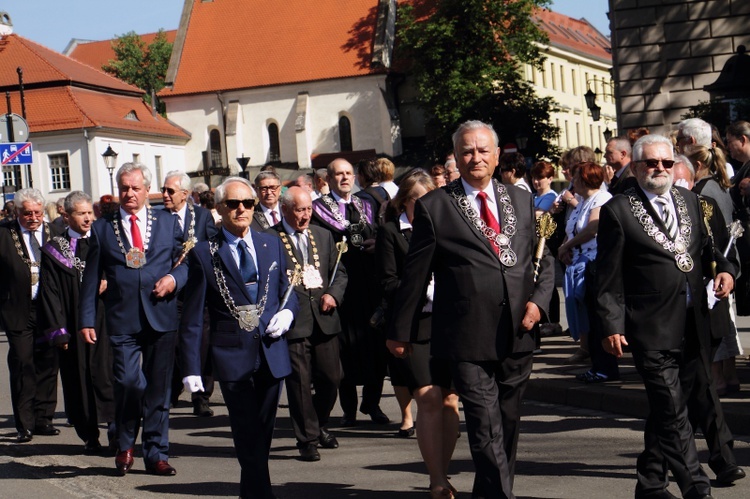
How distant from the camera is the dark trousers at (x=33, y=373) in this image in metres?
11.3

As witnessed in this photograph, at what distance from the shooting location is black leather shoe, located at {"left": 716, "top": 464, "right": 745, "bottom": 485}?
24.1 ft

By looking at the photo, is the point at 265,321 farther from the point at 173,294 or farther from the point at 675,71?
the point at 675,71

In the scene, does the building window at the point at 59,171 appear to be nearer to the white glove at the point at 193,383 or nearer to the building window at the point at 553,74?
the building window at the point at 553,74

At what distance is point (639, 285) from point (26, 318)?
6389 millimetres

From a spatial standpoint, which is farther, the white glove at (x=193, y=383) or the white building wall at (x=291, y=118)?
the white building wall at (x=291, y=118)

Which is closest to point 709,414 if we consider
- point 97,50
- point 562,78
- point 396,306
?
point 396,306

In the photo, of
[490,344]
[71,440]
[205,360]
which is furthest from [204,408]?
[490,344]

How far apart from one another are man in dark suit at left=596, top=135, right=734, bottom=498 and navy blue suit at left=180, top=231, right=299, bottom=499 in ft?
6.14

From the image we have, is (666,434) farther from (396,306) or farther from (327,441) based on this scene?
(327,441)

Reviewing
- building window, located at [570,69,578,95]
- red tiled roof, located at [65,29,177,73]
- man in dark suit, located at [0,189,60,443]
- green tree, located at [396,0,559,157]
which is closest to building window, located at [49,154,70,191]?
green tree, located at [396,0,559,157]

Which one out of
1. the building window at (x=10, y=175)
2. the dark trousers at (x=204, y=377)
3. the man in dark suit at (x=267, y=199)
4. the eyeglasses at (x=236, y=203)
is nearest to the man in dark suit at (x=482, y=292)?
the eyeglasses at (x=236, y=203)

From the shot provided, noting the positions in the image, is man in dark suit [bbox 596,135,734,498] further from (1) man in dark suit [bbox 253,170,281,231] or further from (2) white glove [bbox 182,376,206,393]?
(1) man in dark suit [bbox 253,170,281,231]

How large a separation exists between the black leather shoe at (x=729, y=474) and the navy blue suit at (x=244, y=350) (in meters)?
2.49

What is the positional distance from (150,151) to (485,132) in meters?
79.3
